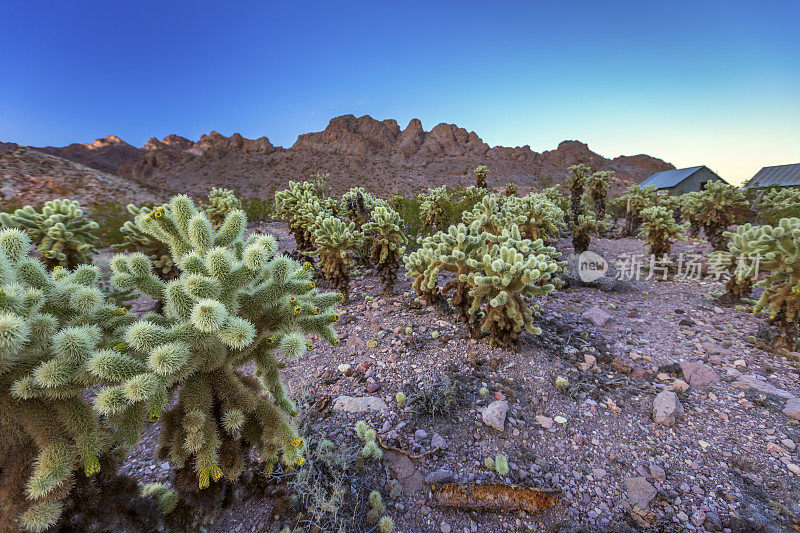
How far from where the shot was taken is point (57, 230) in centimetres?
573

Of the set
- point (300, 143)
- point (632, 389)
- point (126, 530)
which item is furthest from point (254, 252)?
point (300, 143)

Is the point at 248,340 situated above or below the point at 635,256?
above

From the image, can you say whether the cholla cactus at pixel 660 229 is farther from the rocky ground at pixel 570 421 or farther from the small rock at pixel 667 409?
the small rock at pixel 667 409

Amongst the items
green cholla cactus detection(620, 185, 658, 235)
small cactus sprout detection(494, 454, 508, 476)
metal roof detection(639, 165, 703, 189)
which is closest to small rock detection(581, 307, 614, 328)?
small cactus sprout detection(494, 454, 508, 476)

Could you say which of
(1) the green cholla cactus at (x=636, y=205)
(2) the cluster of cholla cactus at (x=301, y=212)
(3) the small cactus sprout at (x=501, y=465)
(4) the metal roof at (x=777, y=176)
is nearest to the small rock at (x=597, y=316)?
(3) the small cactus sprout at (x=501, y=465)

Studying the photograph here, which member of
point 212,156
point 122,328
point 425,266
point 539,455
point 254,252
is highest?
point 212,156

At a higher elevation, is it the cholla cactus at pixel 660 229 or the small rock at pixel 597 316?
the cholla cactus at pixel 660 229

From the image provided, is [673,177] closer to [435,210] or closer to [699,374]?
[435,210]

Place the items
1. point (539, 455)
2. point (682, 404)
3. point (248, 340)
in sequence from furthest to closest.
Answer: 1. point (682, 404)
2. point (539, 455)
3. point (248, 340)

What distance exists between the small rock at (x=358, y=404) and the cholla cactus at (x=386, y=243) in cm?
365

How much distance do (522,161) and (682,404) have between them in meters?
62.0

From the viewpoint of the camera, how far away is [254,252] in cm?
216

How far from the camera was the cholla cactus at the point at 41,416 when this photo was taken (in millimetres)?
1658

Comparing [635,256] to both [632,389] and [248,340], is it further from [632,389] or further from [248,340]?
[248,340]
